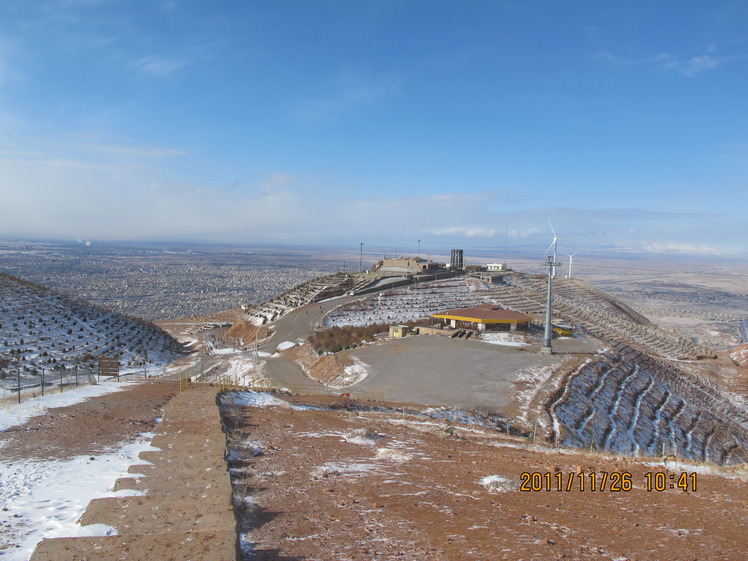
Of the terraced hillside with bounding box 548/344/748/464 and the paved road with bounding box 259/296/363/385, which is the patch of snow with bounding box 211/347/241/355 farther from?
the terraced hillside with bounding box 548/344/748/464

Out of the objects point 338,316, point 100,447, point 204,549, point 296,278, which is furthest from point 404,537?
point 296,278

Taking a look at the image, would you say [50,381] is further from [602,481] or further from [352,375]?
[602,481]

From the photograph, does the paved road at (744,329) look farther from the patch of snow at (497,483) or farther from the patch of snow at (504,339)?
the patch of snow at (497,483)

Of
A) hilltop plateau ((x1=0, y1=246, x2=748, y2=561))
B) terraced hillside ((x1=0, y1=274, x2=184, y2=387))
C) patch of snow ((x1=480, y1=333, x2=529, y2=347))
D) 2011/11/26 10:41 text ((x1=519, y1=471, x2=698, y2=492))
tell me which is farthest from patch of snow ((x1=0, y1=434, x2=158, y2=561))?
patch of snow ((x1=480, y1=333, x2=529, y2=347))

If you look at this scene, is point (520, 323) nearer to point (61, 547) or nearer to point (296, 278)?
point (61, 547)

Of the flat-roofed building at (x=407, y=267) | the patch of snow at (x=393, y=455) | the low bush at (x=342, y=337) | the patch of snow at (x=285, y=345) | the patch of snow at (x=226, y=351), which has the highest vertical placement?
the flat-roofed building at (x=407, y=267)

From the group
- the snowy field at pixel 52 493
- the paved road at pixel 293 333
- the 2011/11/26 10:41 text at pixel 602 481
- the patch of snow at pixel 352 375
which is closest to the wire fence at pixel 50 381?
the paved road at pixel 293 333
